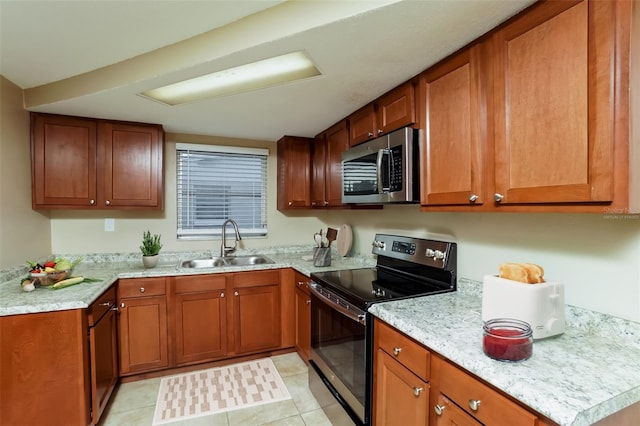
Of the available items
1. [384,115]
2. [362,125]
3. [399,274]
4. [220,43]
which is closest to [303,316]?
Result: [399,274]

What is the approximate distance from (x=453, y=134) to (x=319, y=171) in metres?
1.80

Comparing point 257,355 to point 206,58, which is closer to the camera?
point 206,58

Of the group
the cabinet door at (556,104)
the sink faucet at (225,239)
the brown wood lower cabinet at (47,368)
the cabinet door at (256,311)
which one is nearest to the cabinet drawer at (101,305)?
the brown wood lower cabinet at (47,368)

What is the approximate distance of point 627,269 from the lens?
117 centimetres

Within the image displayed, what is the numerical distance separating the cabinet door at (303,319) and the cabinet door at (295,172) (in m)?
0.89

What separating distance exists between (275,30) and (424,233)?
1590mm

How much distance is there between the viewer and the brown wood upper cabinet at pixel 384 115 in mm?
1836

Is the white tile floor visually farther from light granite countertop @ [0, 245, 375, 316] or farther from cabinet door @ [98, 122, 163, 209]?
cabinet door @ [98, 122, 163, 209]

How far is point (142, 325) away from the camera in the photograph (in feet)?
8.29

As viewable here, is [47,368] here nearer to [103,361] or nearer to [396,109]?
[103,361]

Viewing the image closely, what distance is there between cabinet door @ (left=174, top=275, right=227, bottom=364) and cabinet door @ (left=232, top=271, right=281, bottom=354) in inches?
4.7

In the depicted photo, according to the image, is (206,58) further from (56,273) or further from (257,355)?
(257,355)

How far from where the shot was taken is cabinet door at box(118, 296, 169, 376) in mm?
2475

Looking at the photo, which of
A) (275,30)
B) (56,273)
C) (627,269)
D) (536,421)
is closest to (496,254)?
(627,269)
